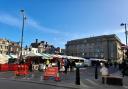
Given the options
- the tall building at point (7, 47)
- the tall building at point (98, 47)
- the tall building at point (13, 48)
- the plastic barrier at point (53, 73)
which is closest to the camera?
the plastic barrier at point (53, 73)

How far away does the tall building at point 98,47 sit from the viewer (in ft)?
520

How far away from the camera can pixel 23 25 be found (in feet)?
181

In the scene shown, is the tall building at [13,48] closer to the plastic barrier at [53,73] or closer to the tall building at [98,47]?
the tall building at [98,47]

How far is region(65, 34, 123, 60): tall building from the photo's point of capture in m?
158

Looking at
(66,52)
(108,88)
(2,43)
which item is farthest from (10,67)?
(66,52)

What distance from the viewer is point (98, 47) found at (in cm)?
16200

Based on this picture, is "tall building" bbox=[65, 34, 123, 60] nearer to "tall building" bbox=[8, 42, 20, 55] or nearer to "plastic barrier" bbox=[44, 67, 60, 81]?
"tall building" bbox=[8, 42, 20, 55]

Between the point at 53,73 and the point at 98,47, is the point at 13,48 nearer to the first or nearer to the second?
the point at 98,47

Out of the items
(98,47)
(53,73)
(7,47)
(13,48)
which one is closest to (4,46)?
(7,47)

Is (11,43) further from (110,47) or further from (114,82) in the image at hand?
(114,82)

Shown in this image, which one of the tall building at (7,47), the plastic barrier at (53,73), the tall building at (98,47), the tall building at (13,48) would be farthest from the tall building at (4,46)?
the plastic barrier at (53,73)

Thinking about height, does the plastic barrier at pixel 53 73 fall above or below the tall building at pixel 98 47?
below

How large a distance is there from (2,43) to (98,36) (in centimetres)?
6321

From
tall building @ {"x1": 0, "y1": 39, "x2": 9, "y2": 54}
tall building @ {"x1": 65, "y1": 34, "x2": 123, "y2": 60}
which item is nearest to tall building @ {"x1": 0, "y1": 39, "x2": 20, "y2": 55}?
tall building @ {"x1": 0, "y1": 39, "x2": 9, "y2": 54}
